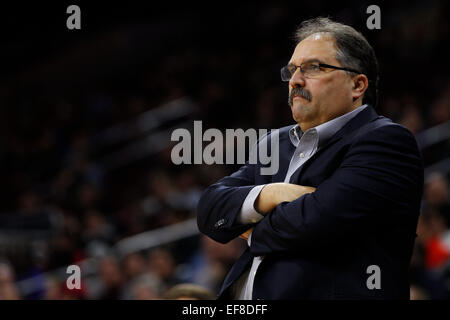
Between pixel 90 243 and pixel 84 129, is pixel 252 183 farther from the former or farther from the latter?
pixel 84 129

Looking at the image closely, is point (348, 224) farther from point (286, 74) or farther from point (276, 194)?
point (286, 74)

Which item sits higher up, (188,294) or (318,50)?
(318,50)

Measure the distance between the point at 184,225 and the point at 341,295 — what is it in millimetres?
3680

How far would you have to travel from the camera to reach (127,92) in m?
8.79

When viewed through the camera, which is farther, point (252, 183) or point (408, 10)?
point (408, 10)

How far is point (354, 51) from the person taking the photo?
1.89 metres

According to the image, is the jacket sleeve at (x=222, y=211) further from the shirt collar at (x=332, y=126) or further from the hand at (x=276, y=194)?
the shirt collar at (x=332, y=126)

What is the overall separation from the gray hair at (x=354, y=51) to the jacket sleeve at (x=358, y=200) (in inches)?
8.9

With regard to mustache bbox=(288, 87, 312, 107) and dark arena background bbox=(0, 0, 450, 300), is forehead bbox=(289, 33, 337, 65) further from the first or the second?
dark arena background bbox=(0, 0, 450, 300)

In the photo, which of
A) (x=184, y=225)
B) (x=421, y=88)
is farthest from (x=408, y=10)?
(x=184, y=225)

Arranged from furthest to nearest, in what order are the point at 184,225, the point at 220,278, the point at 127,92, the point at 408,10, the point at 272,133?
1. the point at 127,92
2. the point at 408,10
3. the point at 184,225
4. the point at 220,278
5. the point at 272,133

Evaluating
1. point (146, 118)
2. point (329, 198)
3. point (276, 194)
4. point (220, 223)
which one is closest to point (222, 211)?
point (220, 223)

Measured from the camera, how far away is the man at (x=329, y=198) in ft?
5.46

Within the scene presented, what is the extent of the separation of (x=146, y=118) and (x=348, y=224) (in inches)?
259
